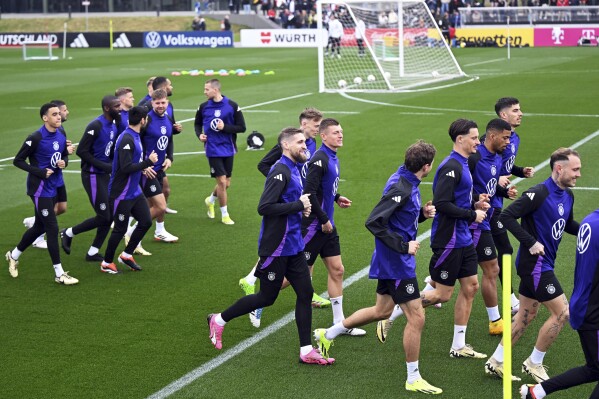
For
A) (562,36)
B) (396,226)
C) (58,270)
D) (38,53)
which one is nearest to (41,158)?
(58,270)

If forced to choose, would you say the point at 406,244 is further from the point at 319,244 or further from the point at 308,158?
the point at 308,158

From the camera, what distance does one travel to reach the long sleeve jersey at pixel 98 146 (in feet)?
44.1

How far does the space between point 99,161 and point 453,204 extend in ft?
19.6

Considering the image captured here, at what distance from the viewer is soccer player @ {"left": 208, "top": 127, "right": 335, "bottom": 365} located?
9438mm

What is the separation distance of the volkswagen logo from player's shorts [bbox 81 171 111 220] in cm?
5037

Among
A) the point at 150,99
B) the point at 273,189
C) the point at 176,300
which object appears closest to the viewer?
the point at 273,189

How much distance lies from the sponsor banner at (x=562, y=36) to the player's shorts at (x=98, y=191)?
43.9 metres

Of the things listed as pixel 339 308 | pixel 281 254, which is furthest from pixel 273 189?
pixel 339 308

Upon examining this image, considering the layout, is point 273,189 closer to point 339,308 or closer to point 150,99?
point 339,308

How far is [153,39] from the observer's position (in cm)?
6288

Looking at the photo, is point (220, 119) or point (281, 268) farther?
point (220, 119)

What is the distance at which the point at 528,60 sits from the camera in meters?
44.5

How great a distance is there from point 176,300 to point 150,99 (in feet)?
15.9

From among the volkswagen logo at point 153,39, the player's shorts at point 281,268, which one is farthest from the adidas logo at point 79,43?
the player's shorts at point 281,268
